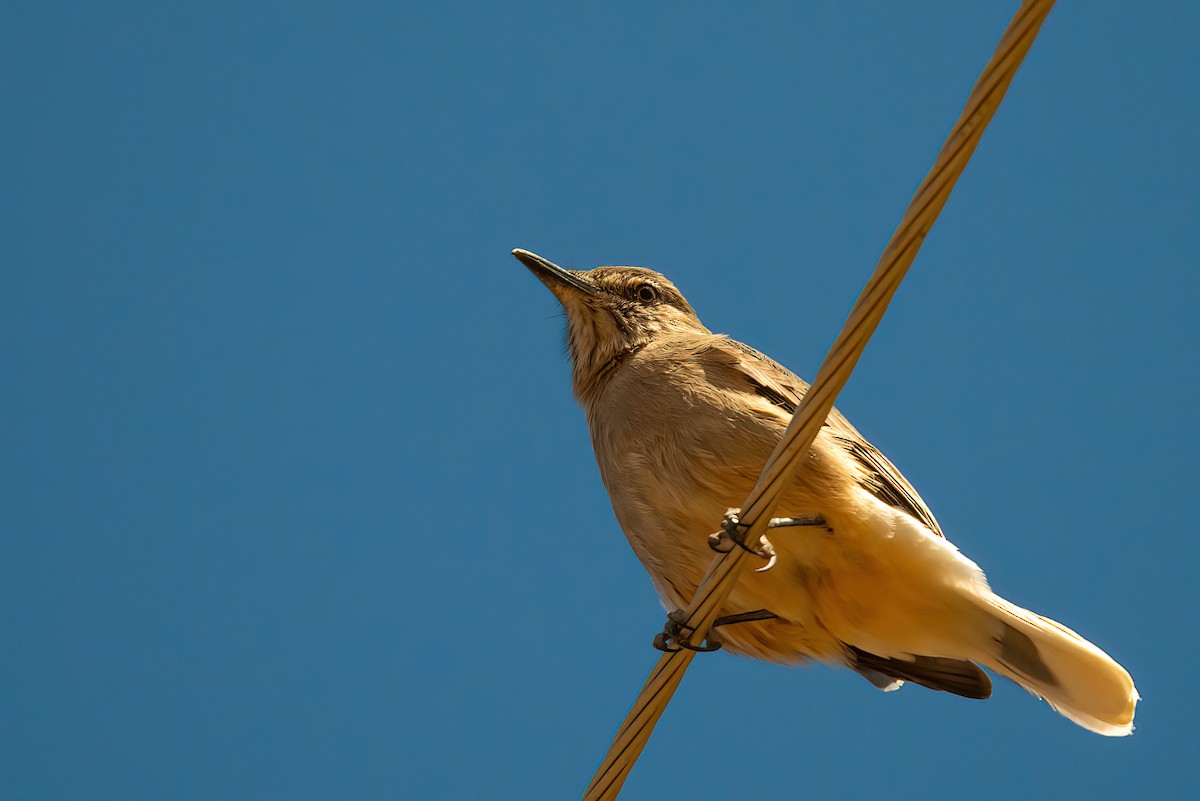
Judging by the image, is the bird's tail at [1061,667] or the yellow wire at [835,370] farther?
the bird's tail at [1061,667]

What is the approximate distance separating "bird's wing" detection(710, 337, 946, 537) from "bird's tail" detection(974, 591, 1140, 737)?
0.44m

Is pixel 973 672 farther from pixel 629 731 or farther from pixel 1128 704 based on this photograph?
pixel 629 731

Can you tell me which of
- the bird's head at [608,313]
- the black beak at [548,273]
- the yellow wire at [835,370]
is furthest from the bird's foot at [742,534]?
the black beak at [548,273]

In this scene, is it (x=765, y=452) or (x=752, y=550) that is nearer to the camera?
(x=752, y=550)

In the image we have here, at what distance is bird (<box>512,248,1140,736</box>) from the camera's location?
14.4 ft

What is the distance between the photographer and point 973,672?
4.90 meters

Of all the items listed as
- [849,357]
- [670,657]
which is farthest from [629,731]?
[849,357]

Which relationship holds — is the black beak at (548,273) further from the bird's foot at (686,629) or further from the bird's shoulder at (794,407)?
the bird's foot at (686,629)

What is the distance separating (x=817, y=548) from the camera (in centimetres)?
445

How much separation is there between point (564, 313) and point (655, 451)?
1495 millimetres

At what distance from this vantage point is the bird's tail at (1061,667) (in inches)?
174

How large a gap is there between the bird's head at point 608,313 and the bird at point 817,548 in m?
0.38

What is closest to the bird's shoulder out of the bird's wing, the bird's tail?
the bird's wing

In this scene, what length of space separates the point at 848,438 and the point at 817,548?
1.75 feet
